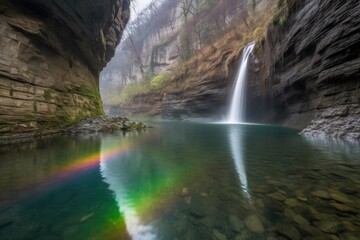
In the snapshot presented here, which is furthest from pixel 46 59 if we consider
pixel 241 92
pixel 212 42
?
pixel 212 42

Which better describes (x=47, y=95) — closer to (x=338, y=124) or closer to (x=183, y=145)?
(x=183, y=145)

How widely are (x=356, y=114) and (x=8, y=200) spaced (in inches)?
408

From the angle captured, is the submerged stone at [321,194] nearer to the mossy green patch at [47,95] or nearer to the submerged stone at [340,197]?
the submerged stone at [340,197]

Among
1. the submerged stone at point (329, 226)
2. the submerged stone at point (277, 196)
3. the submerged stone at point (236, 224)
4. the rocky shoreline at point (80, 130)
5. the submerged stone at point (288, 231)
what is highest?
the rocky shoreline at point (80, 130)

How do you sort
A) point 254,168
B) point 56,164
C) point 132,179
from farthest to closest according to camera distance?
point 56,164, point 254,168, point 132,179

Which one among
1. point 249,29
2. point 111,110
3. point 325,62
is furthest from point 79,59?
point 111,110

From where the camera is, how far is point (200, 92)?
2769 centimetres

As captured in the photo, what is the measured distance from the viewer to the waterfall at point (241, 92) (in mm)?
20750

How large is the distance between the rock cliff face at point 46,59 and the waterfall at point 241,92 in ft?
45.8

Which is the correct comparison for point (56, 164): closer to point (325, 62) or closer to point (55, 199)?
point (55, 199)

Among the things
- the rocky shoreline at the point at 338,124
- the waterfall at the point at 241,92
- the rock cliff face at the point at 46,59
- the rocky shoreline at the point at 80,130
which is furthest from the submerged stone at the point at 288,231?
the waterfall at the point at 241,92

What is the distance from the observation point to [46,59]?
10172mm

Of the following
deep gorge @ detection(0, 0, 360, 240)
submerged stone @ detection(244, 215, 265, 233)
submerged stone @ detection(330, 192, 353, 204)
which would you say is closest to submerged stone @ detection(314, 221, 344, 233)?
deep gorge @ detection(0, 0, 360, 240)

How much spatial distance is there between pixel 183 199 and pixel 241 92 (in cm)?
2030
